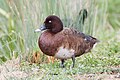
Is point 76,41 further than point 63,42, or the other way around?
point 76,41

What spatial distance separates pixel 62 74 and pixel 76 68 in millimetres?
483

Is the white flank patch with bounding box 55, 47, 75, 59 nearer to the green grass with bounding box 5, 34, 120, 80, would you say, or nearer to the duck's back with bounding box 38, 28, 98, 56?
the duck's back with bounding box 38, 28, 98, 56

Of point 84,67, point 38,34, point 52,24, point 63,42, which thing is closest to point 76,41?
point 63,42

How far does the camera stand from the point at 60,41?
24.6 feet

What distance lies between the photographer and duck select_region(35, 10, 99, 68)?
24.4 ft

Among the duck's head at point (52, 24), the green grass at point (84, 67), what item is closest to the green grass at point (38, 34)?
the green grass at point (84, 67)

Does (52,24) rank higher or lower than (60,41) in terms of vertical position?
higher

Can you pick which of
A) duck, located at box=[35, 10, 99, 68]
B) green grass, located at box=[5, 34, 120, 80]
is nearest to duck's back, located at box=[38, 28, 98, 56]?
duck, located at box=[35, 10, 99, 68]

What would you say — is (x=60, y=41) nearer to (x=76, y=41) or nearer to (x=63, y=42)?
(x=63, y=42)

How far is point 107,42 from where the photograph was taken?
33.6ft

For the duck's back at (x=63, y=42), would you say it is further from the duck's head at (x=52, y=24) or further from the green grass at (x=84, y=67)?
the green grass at (x=84, y=67)

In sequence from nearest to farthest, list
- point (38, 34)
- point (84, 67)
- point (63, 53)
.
Answer: point (84, 67), point (63, 53), point (38, 34)

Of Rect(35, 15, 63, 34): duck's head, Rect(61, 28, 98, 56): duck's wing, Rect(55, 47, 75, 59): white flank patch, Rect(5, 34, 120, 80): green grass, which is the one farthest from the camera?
Rect(35, 15, 63, 34): duck's head

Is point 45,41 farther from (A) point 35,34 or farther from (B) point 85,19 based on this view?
(B) point 85,19
